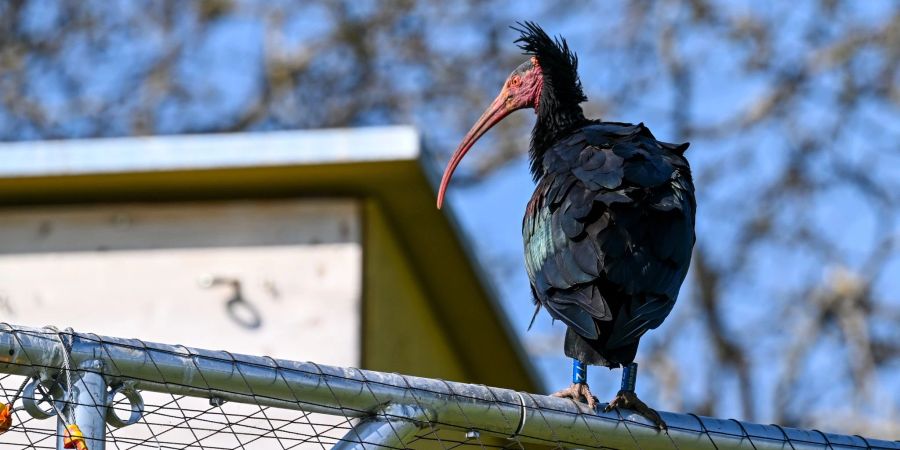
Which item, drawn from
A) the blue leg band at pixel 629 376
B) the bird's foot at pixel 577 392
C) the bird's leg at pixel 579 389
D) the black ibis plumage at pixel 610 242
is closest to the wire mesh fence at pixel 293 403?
the black ibis plumage at pixel 610 242

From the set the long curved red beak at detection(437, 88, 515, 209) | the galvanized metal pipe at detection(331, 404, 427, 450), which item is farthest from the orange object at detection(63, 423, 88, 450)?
the long curved red beak at detection(437, 88, 515, 209)

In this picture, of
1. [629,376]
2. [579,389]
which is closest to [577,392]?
[579,389]

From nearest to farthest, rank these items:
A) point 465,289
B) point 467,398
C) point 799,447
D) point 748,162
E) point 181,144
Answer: point 467,398 < point 799,447 < point 181,144 < point 465,289 < point 748,162

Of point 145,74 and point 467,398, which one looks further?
point 145,74

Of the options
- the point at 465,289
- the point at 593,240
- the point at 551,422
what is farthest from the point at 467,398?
the point at 465,289

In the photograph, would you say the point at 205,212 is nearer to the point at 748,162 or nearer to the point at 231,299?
the point at 231,299

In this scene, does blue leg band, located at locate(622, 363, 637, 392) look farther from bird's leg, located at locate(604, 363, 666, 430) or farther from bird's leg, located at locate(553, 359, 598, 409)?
bird's leg, located at locate(553, 359, 598, 409)

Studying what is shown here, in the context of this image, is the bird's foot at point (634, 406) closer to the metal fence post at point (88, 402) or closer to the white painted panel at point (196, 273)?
the metal fence post at point (88, 402)

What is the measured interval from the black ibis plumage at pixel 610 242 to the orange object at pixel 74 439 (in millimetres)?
1909

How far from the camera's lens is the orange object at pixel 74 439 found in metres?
3.24

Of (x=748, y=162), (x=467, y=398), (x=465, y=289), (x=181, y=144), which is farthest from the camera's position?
(x=748, y=162)

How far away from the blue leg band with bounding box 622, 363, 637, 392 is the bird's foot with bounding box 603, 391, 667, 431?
0.17 metres

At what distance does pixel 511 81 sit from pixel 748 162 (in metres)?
12.2

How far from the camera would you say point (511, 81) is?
7570 mm
